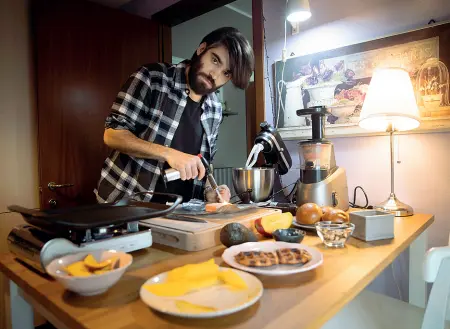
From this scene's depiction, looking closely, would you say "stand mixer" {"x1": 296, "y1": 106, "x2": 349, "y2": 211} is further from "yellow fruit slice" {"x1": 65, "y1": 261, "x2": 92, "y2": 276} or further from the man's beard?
"yellow fruit slice" {"x1": 65, "y1": 261, "x2": 92, "y2": 276}

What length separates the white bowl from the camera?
0.49m

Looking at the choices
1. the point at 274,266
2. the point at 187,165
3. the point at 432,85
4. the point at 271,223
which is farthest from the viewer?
the point at 432,85

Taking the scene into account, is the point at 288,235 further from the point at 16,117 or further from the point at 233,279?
the point at 16,117

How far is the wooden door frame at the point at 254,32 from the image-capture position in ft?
5.70

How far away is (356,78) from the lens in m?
1.40

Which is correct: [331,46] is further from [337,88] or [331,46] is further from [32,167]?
[32,167]

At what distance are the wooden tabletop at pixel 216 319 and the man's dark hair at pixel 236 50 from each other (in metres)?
→ 0.80

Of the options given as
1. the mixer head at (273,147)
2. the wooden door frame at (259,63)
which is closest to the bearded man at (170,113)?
the mixer head at (273,147)

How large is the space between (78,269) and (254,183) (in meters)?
0.82

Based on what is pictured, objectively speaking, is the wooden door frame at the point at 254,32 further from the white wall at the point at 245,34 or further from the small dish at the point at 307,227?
the small dish at the point at 307,227

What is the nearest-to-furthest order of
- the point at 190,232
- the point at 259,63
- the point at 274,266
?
the point at 274,266
the point at 190,232
the point at 259,63

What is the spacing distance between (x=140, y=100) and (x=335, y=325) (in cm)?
105

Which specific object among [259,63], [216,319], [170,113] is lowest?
[216,319]

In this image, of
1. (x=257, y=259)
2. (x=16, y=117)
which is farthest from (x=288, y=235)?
(x=16, y=117)
